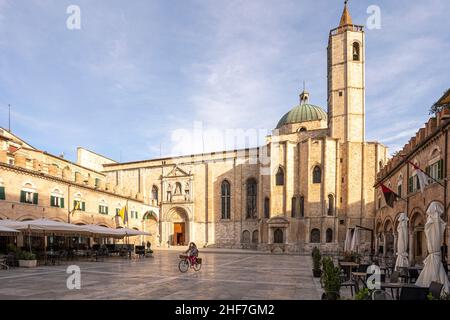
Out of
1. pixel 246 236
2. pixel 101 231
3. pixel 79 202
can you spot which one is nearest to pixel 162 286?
pixel 101 231

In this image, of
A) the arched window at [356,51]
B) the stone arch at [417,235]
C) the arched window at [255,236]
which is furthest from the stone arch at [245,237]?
the arched window at [356,51]

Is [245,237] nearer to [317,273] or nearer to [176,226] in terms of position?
[176,226]

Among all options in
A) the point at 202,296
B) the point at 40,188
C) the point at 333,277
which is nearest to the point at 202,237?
the point at 40,188

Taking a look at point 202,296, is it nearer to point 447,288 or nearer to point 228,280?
point 228,280

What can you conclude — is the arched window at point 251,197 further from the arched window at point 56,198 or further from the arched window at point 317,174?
the arched window at point 56,198

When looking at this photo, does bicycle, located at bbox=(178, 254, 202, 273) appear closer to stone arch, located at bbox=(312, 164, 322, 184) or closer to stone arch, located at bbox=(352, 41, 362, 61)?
→ stone arch, located at bbox=(312, 164, 322, 184)

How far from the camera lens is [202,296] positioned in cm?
1092

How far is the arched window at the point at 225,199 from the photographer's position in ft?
149

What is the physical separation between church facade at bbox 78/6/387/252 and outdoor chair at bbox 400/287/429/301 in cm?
3042

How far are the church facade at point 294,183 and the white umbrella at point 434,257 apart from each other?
2663cm

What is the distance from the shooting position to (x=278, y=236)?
39219 millimetres

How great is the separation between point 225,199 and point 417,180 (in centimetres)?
2821

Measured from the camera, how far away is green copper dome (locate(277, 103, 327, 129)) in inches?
1899

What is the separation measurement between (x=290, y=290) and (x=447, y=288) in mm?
4823
